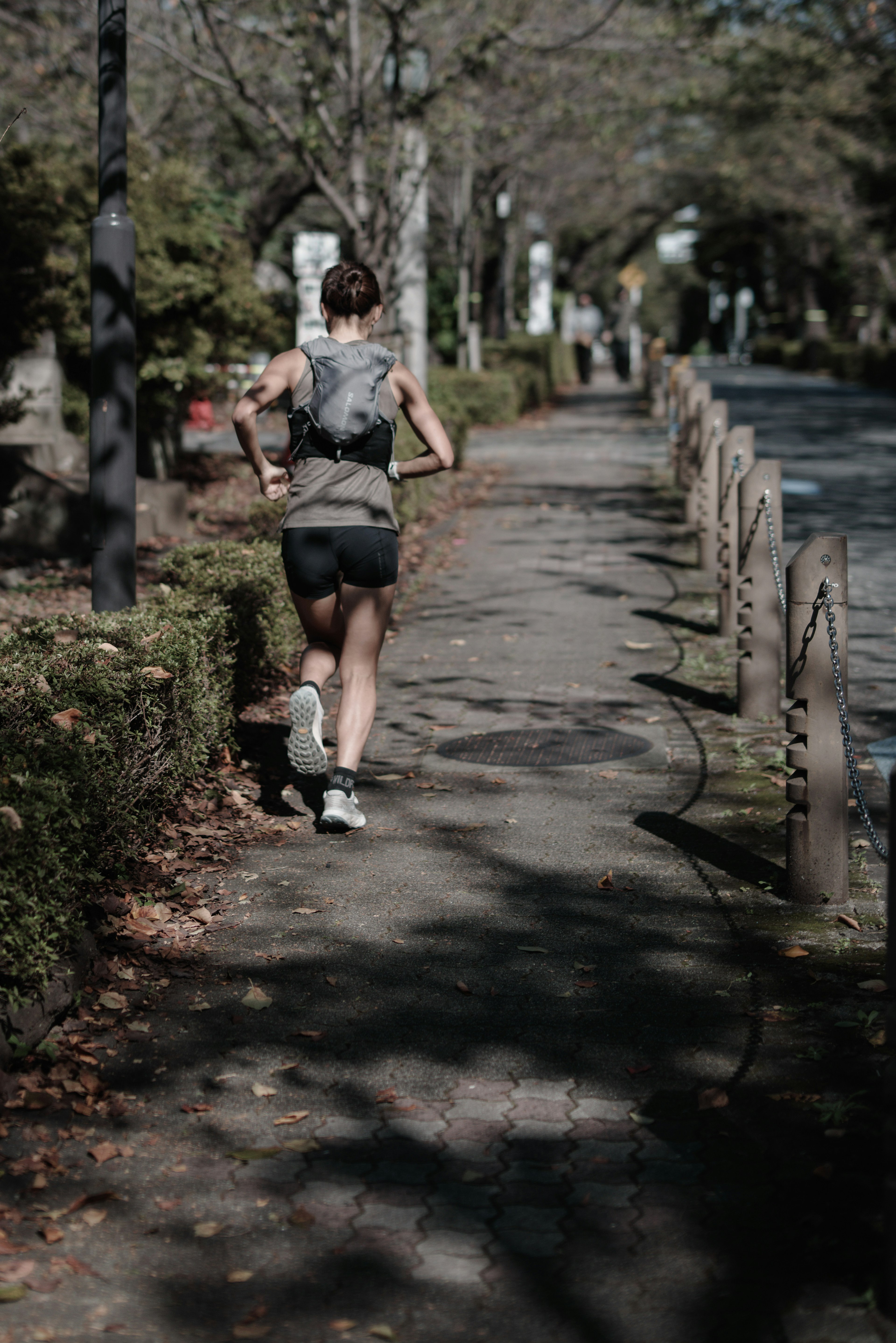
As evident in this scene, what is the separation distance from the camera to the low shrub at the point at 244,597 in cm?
672

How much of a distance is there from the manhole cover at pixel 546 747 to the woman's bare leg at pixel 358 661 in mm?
1117

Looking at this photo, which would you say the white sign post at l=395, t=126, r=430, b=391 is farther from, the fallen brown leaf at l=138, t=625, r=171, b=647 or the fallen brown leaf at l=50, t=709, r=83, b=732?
the fallen brown leaf at l=50, t=709, r=83, b=732

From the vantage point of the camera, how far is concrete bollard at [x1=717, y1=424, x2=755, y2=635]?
8.28m

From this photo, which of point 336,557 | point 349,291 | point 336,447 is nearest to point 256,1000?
point 336,557

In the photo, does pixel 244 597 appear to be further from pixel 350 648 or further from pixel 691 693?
pixel 691 693

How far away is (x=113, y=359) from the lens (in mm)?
6535

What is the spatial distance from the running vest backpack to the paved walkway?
1374 mm

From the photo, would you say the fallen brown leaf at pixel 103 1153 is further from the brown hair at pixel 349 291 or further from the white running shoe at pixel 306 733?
the brown hair at pixel 349 291

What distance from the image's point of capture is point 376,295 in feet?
17.4

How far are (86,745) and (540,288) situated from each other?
42.2 metres

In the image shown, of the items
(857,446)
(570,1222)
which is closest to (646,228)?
(857,446)

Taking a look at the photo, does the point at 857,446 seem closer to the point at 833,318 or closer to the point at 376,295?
the point at 376,295

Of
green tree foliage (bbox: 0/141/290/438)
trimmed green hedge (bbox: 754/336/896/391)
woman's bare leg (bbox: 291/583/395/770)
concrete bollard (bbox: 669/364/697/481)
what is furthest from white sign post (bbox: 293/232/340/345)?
trimmed green hedge (bbox: 754/336/896/391)

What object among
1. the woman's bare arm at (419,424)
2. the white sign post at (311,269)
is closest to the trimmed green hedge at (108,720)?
the woman's bare arm at (419,424)
